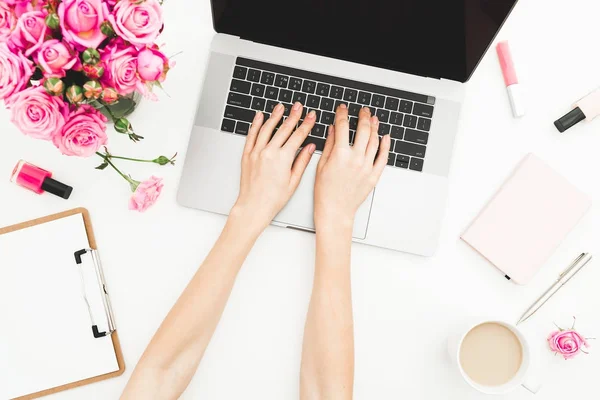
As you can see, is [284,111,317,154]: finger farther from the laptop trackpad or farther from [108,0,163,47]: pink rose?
[108,0,163,47]: pink rose

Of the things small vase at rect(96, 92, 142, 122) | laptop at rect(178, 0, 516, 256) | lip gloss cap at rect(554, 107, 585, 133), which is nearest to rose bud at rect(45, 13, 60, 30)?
small vase at rect(96, 92, 142, 122)

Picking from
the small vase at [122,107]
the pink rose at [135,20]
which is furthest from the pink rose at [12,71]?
the small vase at [122,107]

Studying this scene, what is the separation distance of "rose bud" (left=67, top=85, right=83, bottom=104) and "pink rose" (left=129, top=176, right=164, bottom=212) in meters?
0.23

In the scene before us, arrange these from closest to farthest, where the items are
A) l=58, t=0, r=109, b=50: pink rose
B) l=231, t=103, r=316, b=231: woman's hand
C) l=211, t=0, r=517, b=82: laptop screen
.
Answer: l=58, t=0, r=109, b=50: pink rose, l=211, t=0, r=517, b=82: laptop screen, l=231, t=103, r=316, b=231: woman's hand

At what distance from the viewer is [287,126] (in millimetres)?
888

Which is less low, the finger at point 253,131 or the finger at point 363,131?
the finger at point 363,131

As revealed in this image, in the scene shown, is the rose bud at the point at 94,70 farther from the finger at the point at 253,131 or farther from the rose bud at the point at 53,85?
the finger at the point at 253,131

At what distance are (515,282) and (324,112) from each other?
436 mm

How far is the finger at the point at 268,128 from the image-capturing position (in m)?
0.88

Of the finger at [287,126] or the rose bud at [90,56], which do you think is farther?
the finger at [287,126]

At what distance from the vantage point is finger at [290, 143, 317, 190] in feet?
2.91

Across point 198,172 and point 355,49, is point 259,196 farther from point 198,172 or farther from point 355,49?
point 355,49

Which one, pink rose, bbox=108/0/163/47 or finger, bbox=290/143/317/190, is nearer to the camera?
pink rose, bbox=108/0/163/47

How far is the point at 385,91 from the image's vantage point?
2.92ft
